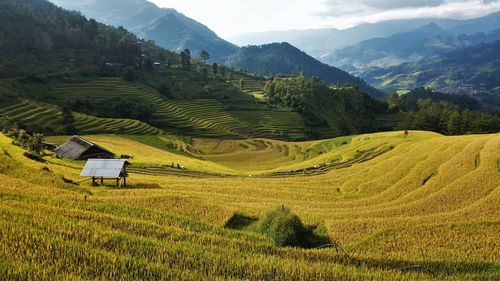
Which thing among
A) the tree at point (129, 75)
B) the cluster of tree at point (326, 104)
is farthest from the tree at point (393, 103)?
the tree at point (129, 75)

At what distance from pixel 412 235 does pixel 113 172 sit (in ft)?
69.8

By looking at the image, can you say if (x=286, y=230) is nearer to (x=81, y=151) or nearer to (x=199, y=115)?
(x=81, y=151)

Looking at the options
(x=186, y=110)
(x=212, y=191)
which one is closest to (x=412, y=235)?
(x=212, y=191)

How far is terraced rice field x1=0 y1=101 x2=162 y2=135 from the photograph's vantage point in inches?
3182

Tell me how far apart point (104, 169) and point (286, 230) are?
1814 cm

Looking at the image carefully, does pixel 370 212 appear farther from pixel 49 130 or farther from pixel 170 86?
pixel 170 86

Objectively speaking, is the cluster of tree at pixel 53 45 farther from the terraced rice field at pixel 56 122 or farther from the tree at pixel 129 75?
the terraced rice field at pixel 56 122

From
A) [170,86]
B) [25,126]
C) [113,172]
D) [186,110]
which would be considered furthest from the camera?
[170,86]

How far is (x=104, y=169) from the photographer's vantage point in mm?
30438

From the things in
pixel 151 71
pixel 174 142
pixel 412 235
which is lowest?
pixel 174 142

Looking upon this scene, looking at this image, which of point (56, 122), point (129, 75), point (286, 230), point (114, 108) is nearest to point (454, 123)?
point (114, 108)

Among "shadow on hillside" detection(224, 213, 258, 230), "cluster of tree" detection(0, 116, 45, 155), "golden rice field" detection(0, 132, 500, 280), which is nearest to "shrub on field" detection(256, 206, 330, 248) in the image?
"golden rice field" detection(0, 132, 500, 280)

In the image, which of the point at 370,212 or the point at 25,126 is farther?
the point at 25,126

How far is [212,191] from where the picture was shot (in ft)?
105
